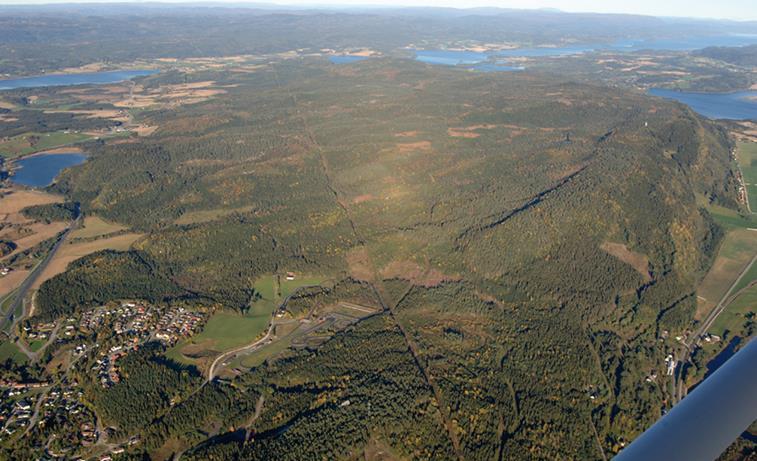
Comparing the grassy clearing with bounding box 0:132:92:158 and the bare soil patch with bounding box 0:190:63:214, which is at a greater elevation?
the bare soil patch with bounding box 0:190:63:214

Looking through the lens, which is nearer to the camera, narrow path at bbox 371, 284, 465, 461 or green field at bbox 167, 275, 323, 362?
narrow path at bbox 371, 284, 465, 461

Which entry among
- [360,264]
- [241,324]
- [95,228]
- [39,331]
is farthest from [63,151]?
[360,264]

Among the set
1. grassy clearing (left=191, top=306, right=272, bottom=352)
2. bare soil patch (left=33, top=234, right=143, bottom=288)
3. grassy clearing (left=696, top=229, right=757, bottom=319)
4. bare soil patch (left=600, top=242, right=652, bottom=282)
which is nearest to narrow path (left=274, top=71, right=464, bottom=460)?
grassy clearing (left=191, top=306, right=272, bottom=352)

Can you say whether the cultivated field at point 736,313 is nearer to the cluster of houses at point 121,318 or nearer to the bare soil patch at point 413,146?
the cluster of houses at point 121,318

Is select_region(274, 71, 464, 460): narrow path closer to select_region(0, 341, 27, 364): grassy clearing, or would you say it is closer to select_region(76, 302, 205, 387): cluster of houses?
select_region(76, 302, 205, 387): cluster of houses

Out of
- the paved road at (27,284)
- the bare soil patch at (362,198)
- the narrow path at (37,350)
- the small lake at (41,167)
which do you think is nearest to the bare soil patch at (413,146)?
the bare soil patch at (362,198)
